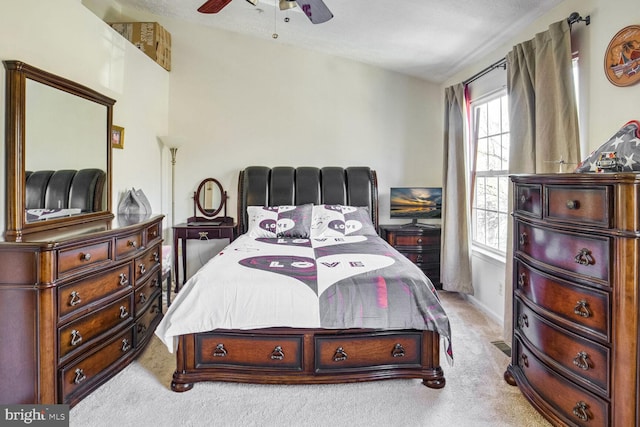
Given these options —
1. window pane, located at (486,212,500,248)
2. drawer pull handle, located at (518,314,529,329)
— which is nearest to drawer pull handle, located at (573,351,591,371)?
drawer pull handle, located at (518,314,529,329)

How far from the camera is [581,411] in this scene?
1.63 m

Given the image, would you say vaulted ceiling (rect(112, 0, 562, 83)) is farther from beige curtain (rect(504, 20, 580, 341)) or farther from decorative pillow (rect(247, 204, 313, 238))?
decorative pillow (rect(247, 204, 313, 238))

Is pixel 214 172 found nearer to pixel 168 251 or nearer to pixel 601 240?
pixel 168 251

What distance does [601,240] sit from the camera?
4.96 ft

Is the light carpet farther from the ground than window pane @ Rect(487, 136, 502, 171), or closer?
closer

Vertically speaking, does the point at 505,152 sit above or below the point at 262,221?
above

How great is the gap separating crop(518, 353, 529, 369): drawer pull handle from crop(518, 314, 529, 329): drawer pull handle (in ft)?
0.52

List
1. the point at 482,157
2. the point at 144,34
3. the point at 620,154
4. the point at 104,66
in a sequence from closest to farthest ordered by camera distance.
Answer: the point at 620,154 < the point at 104,66 < the point at 482,157 < the point at 144,34

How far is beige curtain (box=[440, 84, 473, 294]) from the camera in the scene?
12.3ft

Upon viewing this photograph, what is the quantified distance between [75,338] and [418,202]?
3324mm


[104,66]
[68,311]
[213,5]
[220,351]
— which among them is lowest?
[220,351]

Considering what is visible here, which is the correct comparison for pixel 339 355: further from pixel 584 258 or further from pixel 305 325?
pixel 584 258

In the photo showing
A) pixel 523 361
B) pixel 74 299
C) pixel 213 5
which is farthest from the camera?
pixel 213 5

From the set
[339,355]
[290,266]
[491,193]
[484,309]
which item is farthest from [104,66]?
[484,309]
